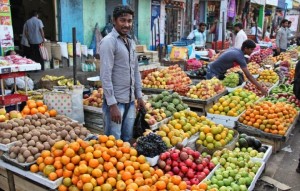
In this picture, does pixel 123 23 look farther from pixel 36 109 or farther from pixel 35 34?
pixel 35 34

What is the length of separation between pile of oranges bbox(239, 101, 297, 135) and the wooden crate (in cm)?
250

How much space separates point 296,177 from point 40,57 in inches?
306

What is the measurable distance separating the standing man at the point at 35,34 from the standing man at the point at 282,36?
9297mm

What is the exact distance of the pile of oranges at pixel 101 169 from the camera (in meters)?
3.00

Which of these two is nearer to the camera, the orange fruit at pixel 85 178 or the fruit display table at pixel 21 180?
the orange fruit at pixel 85 178

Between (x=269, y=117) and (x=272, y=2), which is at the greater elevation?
(x=272, y=2)

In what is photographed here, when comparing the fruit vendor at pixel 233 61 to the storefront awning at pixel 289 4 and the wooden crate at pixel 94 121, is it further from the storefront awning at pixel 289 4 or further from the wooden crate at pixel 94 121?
the storefront awning at pixel 289 4

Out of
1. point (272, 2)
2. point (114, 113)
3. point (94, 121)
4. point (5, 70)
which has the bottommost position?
point (94, 121)

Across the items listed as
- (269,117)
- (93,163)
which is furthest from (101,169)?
(269,117)

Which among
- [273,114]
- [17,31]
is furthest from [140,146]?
[17,31]

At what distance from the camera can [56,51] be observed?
384 inches

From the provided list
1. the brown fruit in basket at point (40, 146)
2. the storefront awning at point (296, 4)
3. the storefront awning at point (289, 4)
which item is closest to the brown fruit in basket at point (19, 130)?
the brown fruit in basket at point (40, 146)

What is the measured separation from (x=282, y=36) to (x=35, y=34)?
9678mm

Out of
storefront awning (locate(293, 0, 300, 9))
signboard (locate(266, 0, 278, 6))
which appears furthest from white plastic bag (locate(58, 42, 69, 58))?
storefront awning (locate(293, 0, 300, 9))
